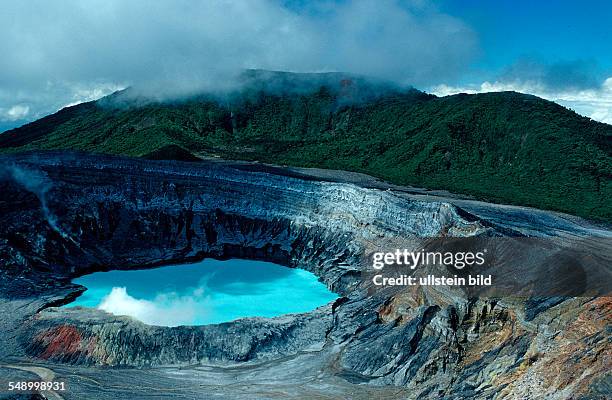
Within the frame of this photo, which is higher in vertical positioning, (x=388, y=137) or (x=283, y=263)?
(x=388, y=137)

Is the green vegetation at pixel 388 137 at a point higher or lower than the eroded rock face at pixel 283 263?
higher

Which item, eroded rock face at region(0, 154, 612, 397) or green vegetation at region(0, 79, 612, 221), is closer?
eroded rock face at region(0, 154, 612, 397)

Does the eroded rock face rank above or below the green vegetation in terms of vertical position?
below

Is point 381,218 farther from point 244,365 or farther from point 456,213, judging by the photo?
point 244,365

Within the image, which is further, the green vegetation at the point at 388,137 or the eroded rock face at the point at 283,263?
the green vegetation at the point at 388,137
